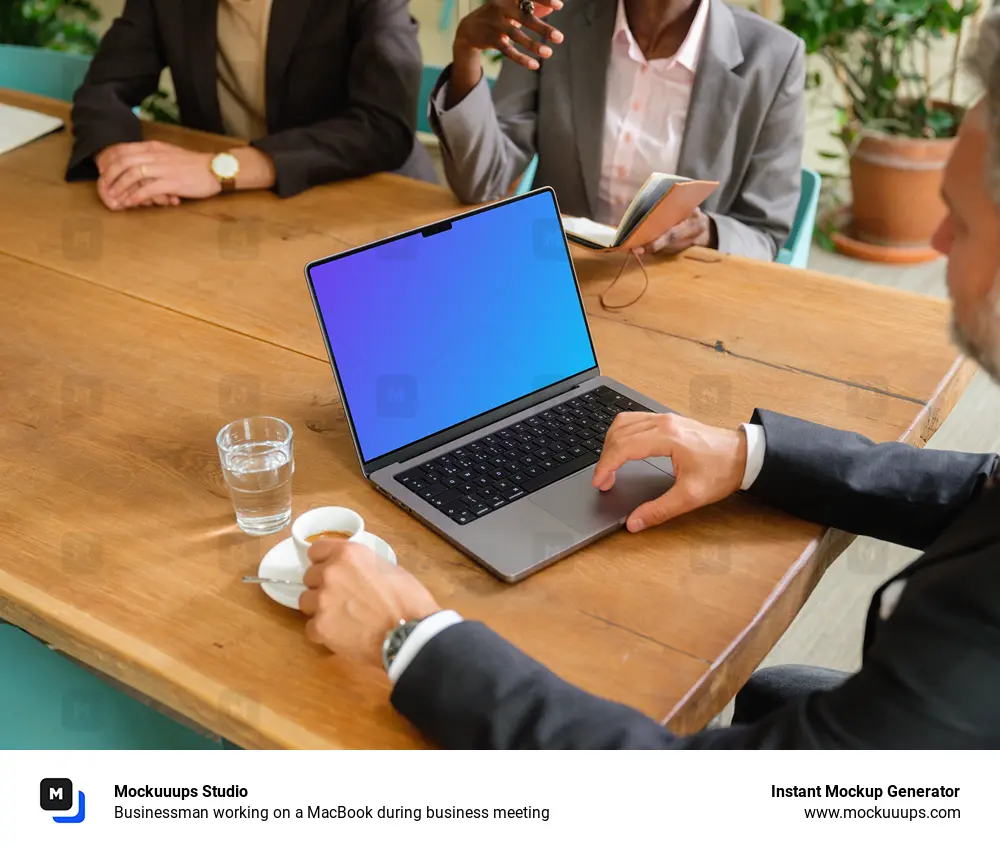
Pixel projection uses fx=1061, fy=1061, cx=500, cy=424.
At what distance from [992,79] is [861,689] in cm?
44

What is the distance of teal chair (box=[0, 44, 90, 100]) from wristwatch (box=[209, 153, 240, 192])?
849mm

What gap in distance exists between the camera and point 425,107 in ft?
7.62

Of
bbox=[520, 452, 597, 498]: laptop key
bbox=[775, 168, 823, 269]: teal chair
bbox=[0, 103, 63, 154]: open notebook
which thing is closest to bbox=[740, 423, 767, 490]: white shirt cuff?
bbox=[520, 452, 597, 498]: laptop key

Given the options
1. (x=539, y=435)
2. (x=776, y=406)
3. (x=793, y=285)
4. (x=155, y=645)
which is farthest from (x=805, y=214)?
(x=155, y=645)

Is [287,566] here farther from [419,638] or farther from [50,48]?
[50,48]

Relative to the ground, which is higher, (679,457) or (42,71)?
(679,457)

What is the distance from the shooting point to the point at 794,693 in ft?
4.03

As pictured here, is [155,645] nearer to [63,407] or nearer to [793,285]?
[63,407]

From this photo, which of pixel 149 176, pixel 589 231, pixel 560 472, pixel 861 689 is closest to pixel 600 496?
pixel 560 472

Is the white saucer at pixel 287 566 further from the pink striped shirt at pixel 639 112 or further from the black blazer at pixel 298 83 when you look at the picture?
the pink striped shirt at pixel 639 112

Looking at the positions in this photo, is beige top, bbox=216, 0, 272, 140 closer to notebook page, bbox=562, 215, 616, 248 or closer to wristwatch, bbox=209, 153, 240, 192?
wristwatch, bbox=209, 153, 240, 192

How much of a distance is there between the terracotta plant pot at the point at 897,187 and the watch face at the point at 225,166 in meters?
2.11
